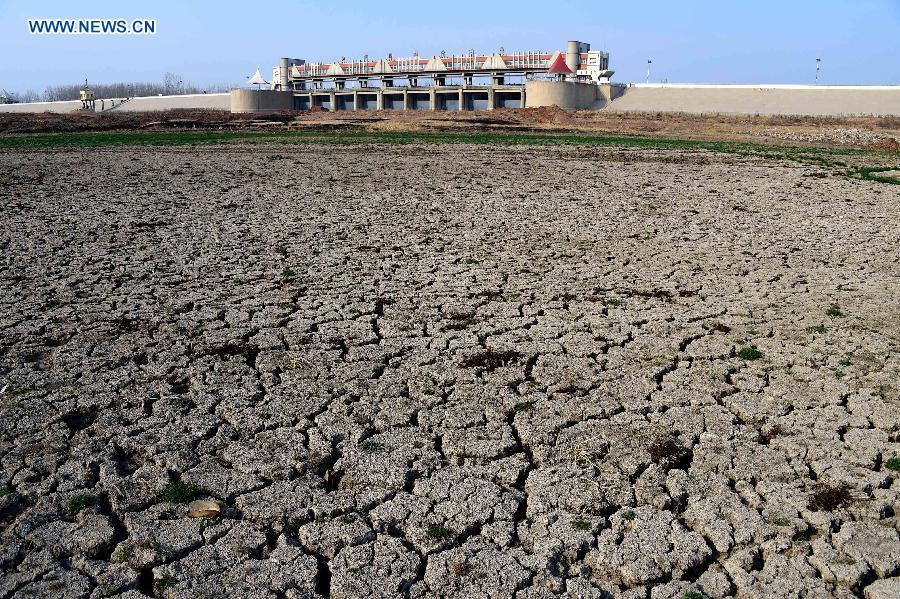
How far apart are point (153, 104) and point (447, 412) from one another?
101 m

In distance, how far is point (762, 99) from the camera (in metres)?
61.0

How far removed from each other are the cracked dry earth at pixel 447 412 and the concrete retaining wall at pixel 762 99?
5280 cm

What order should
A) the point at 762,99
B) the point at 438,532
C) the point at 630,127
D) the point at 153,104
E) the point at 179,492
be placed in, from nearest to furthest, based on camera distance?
the point at 438,532
the point at 179,492
the point at 630,127
the point at 762,99
the point at 153,104

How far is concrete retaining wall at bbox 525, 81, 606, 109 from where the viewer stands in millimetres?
67000

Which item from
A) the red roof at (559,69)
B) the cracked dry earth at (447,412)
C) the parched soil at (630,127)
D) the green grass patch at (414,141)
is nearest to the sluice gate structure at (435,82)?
the red roof at (559,69)

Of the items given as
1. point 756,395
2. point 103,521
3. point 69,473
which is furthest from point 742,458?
point 69,473

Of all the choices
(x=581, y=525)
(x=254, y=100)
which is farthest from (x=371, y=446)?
(x=254, y=100)

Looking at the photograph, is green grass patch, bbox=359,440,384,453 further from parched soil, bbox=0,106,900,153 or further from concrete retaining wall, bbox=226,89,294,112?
concrete retaining wall, bbox=226,89,294,112

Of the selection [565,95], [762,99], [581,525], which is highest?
[565,95]

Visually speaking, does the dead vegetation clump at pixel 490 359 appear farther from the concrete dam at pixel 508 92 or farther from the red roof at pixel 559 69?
the red roof at pixel 559 69

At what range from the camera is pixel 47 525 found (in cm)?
363

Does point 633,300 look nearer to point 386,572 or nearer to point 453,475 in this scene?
point 453,475

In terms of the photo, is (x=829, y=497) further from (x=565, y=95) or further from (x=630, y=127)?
(x=565, y=95)

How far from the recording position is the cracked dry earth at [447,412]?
3.46 m
